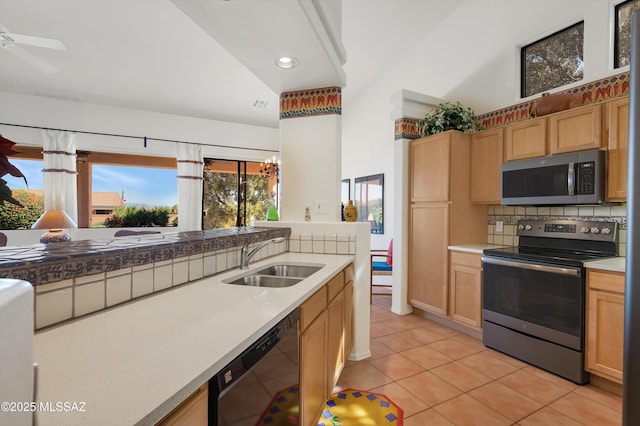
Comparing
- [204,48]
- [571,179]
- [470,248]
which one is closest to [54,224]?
[204,48]

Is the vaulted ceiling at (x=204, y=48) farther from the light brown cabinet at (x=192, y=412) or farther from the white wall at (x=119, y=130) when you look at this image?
the light brown cabinet at (x=192, y=412)

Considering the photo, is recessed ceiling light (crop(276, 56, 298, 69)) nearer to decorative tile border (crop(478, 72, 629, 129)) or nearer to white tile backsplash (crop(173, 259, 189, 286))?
white tile backsplash (crop(173, 259, 189, 286))

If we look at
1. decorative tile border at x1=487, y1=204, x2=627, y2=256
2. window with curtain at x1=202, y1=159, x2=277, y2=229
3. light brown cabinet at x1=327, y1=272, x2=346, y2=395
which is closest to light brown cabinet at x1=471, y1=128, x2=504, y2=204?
decorative tile border at x1=487, y1=204, x2=627, y2=256

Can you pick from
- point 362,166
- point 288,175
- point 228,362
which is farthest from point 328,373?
point 362,166

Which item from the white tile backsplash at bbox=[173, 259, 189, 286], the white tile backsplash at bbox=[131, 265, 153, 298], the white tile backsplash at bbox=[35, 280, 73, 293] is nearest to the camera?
the white tile backsplash at bbox=[35, 280, 73, 293]

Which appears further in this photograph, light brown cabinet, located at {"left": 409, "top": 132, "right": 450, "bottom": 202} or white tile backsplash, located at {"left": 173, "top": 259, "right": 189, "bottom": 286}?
light brown cabinet, located at {"left": 409, "top": 132, "right": 450, "bottom": 202}

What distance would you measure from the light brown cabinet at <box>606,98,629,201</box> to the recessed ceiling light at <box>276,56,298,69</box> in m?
2.39

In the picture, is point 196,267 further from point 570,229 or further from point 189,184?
point 189,184

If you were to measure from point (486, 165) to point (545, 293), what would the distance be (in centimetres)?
140

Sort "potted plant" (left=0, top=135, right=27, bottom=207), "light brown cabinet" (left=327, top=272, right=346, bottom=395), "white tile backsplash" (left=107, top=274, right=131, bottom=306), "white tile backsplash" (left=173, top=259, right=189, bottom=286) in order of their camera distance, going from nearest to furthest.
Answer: "potted plant" (left=0, top=135, right=27, bottom=207)
"white tile backsplash" (left=107, top=274, right=131, bottom=306)
"white tile backsplash" (left=173, top=259, right=189, bottom=286)
"light brown cabinet" (left=327, top=272, right=346, bottom=395)

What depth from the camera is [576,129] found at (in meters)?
2.47

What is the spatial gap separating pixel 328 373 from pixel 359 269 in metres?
0.98

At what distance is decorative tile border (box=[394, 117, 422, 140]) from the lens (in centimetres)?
363

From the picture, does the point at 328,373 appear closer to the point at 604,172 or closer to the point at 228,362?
the point at 228,362
